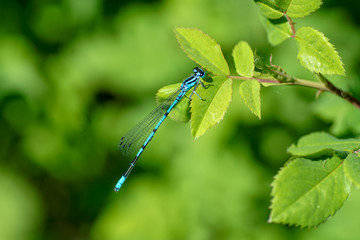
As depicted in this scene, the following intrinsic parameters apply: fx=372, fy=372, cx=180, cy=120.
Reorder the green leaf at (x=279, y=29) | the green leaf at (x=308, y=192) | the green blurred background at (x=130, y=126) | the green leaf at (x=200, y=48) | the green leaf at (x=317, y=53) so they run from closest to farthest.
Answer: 1. the green leaf at (x=308, y=192)
2. the green leaf at (x=317, y=53)
3. the green leaf at (x=200, y=48)
4. the green leaf at (x=279, y=29)
5. the green blurred background at (x=130, y=126)

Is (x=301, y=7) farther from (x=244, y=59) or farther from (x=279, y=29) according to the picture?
(x=244, y=59)

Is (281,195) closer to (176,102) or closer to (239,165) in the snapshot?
(176,102)

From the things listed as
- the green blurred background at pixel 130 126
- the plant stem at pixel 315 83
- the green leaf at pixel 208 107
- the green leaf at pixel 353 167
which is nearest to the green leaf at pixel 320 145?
the green leaf at pixel 353 167

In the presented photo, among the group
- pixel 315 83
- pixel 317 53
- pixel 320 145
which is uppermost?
pixel 317 53

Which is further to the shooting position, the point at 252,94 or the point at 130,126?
the point at 130,126

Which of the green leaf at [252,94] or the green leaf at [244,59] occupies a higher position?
the green leaf at [244,59]

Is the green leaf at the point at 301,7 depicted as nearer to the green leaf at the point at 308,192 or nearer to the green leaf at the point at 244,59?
the green leaf at the point at 244,59

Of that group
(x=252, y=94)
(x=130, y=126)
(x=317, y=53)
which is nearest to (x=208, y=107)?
(x=252, y=94)

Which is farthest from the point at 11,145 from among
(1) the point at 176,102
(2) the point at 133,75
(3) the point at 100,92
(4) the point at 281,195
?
(4) the point at 281,195
